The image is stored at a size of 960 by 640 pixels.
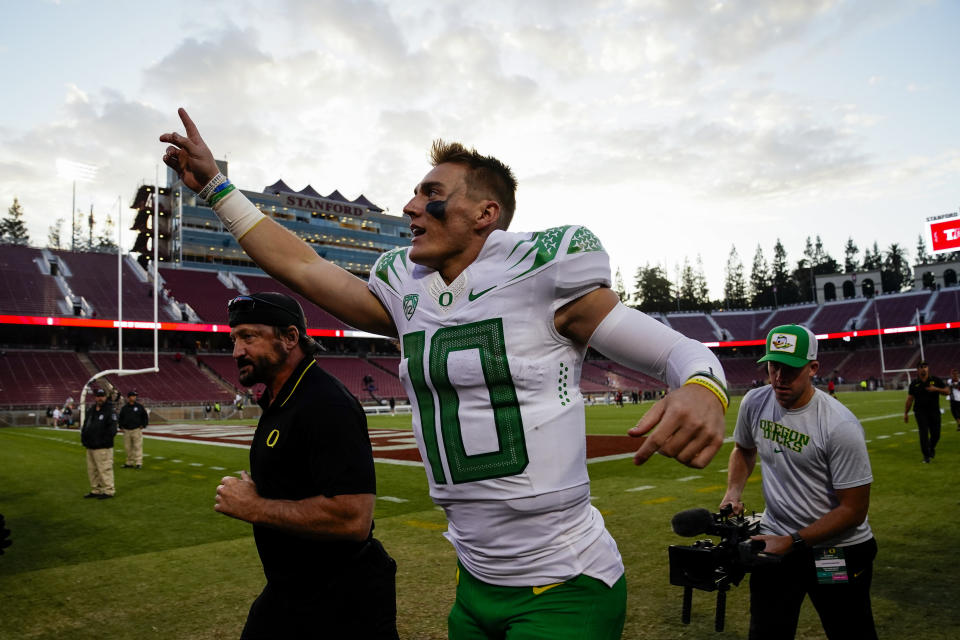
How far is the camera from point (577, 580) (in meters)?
1.77

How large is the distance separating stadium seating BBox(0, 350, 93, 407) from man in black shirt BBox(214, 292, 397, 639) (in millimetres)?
42463

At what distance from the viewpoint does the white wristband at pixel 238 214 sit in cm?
239

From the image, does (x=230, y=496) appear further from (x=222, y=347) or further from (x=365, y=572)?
(x=222, y=347)

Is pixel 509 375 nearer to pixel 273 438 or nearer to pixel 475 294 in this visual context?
pixel 475 294

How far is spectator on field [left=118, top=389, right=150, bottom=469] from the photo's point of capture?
46.7 ft

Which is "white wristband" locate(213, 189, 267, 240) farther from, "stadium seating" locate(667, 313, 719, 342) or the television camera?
"stadium seating" locate(667, 313, 719, 342)

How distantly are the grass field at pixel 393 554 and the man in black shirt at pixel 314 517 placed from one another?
196 centimetres

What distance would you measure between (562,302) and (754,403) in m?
2.41

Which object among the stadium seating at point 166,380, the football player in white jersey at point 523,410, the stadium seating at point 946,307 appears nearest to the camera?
the football player in white jersey at point 523,410

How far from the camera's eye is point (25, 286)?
4547 centimetres

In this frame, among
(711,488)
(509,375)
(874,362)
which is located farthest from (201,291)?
(874,362)

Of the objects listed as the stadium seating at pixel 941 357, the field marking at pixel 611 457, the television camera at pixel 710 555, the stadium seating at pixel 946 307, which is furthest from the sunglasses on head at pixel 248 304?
the stadium seating at pixel 946 307

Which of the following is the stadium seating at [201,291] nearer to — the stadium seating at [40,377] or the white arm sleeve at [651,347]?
the stadium seating at [40,377]

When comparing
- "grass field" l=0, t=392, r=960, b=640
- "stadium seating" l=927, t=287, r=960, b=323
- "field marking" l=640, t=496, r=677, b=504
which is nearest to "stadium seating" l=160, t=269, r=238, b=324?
"grass field" l=0, t=392, r=960, b=640
